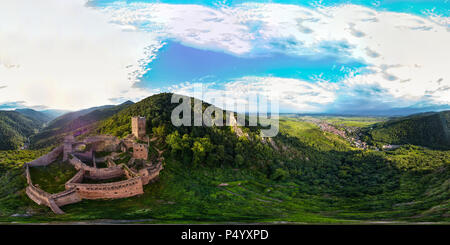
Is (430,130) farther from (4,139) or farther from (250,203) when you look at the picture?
(4,139)

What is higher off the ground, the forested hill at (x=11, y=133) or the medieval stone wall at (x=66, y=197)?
the forested hill at (x=11, y=133)

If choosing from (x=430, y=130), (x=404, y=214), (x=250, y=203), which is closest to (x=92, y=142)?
(x=250, y=203)

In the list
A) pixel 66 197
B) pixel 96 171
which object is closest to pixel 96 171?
pixel 96 171

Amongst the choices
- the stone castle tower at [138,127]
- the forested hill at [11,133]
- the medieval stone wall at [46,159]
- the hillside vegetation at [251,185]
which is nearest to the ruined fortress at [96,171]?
the medieval stone wall at [46,159]

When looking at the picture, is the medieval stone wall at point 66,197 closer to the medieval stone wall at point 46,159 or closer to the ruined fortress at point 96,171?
the ruined fortress at point 96,171

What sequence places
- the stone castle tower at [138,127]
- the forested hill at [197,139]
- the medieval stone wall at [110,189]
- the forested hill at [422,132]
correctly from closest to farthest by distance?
the medieval stone wall at [110,189], the stone castle tower at [138,127], the forested hill at [197,139], the forested hill at [422,132]


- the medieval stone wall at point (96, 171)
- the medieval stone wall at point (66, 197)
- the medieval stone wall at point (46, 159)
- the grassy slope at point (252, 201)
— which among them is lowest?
the grassy slope at point (252, 201)

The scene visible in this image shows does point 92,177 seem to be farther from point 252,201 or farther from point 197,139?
point 197,139
